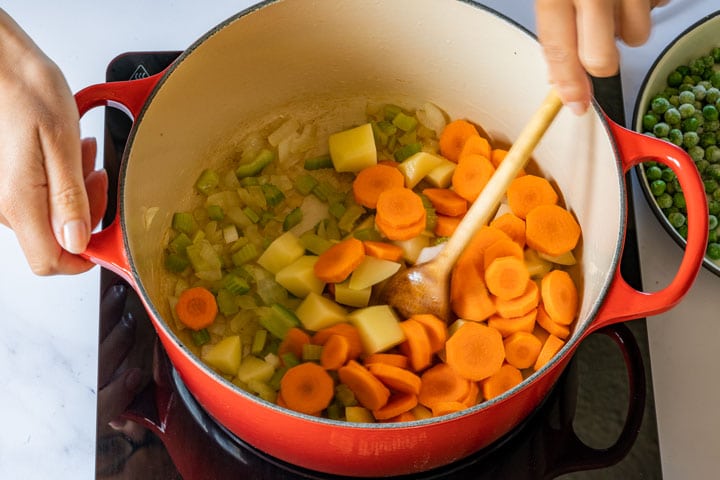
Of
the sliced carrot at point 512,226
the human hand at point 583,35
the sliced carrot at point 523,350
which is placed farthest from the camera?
the sliced carrot at point 512,226

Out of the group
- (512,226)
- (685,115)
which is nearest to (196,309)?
(512,226)

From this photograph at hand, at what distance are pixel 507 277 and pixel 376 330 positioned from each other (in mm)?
243

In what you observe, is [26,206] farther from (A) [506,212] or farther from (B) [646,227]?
(B) [646,227]

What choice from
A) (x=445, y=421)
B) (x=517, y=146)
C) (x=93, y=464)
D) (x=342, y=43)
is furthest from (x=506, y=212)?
(x=93, y=464)

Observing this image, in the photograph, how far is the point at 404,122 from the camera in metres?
1.53

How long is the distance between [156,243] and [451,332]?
0.55 meters

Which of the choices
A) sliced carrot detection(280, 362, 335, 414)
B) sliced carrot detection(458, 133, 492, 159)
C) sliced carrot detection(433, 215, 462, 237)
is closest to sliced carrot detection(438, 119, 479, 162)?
sliced carrot detection(458, 133, 492, 159)

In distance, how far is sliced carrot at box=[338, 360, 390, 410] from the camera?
4.00 ft

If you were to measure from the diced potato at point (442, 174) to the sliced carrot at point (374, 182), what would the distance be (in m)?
0.06

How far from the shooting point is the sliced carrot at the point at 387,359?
4.12ft

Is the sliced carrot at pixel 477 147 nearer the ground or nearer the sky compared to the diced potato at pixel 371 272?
nearer the sky

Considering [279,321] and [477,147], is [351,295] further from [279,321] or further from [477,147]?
[477,147]

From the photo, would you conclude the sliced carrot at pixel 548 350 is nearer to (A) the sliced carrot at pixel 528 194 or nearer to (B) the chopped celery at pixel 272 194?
(A) the sliced carrot at pixel 528 194

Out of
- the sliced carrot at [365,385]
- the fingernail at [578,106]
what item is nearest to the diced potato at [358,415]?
the sliced carrot at [365,385]
